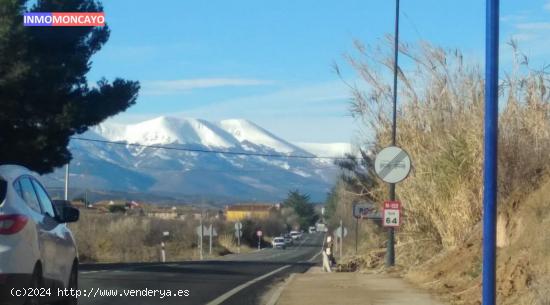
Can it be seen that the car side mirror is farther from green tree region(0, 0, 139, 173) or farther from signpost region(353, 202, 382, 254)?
green tree region(0, 0, 139, 173)

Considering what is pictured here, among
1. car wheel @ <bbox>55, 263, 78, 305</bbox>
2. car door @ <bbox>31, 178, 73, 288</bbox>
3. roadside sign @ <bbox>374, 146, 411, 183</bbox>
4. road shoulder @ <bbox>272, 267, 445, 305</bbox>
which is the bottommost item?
road shoulder @ <bbox>272, 267, 445, 305</bbox>

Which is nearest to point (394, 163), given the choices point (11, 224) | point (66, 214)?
point (66, 214)

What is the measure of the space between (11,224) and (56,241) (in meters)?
1.65

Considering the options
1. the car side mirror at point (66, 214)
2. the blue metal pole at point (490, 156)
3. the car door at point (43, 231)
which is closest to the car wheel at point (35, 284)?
the car door at point (43, 231)

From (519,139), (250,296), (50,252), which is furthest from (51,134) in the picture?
(50,252)

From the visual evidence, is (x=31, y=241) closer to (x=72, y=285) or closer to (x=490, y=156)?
(x=72, y=285)

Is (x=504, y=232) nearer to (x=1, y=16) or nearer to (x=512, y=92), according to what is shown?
(x=512, y=92)

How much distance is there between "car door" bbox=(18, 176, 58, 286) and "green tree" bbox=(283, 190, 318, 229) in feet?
482

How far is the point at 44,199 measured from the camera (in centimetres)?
1102

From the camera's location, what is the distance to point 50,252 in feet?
33.6

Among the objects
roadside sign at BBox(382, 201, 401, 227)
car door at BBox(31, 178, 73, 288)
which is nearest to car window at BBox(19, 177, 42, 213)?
car door at BBox(31, 178, 73, 288)

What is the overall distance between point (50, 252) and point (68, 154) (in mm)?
23331

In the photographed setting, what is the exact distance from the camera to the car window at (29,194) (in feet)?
32.5

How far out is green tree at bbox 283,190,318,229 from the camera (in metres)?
158
